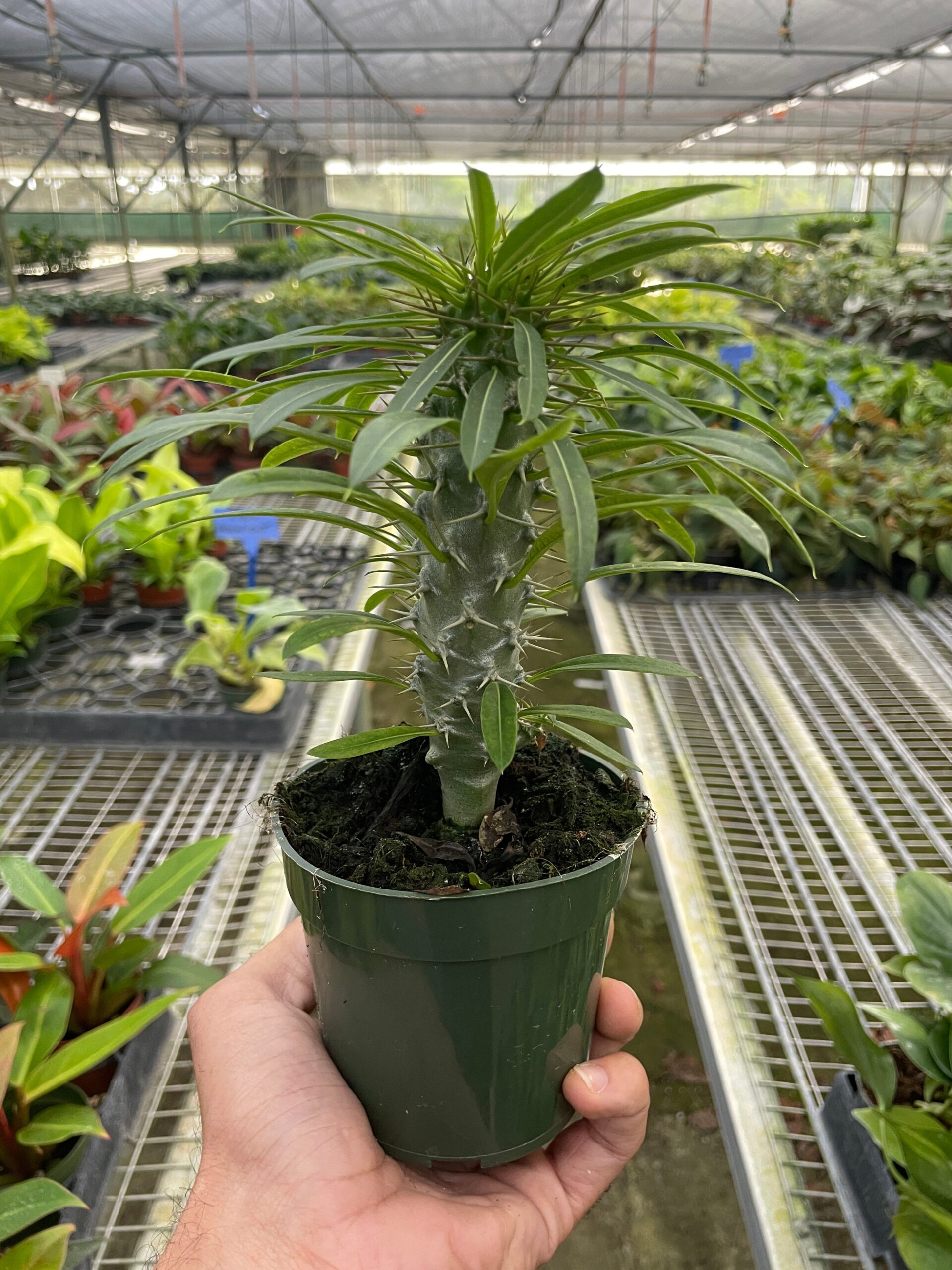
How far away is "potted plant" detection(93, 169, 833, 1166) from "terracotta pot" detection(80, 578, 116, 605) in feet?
6.10

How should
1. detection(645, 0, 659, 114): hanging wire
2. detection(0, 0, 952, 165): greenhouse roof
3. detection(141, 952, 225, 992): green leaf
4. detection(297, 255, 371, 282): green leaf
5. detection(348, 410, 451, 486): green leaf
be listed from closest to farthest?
detection(348, 410, 451, 486): green leaf → detection(297, 255, 371, 282): green leaf → detection(141, 952, 225, 992): green leaf → detection(645, 0, 659, 114): hanging wire → detection(0, 0, 952, 165): greenhouse roof

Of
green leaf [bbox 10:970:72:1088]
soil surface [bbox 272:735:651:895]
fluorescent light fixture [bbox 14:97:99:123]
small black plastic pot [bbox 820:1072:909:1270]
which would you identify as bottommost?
small black plastic pot [bbox 820:1072:909:1270]

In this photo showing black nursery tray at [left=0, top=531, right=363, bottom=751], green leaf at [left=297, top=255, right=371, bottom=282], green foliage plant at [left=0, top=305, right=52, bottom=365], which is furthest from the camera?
green foliage plant at [left=0, top=305, right=52, bottom=365]

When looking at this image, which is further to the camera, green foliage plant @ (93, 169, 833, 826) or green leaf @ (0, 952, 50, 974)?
green leaf @ (0, 952, 50, 974)

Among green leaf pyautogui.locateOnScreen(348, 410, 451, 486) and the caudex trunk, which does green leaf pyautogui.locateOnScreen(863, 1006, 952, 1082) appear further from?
green leaf pyautogui.locateOnScreen(348, 410, 451, 486)

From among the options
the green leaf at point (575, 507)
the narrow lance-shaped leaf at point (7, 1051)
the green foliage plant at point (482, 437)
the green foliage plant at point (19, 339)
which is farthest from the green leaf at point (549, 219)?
the green foliage plant at point (19, 339)

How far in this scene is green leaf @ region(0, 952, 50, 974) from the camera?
105cm

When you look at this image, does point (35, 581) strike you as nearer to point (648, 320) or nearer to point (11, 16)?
point (648, 320)

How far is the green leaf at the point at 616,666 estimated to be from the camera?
2.39ft

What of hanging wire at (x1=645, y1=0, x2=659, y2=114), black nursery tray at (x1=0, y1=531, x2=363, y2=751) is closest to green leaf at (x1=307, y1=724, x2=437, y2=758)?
black nursery tray at (x1=0, y1=531, x2=363, y2=751)

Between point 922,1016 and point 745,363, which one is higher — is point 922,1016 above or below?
below

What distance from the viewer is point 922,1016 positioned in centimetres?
107

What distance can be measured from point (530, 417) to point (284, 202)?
20.6 metres

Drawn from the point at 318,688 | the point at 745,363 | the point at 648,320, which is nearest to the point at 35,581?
the point at 318,688
